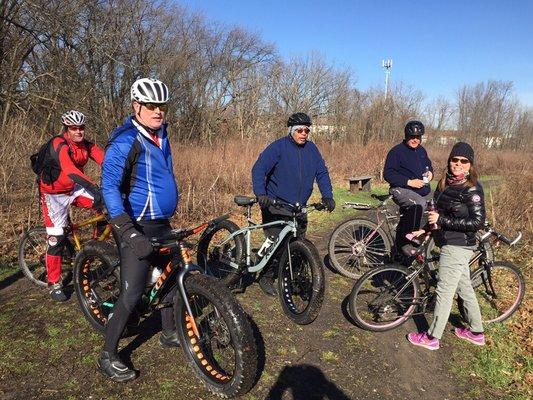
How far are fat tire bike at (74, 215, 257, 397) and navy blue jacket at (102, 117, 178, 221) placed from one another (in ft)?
0.94

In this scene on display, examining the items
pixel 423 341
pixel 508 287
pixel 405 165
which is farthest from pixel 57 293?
pixel 508 287

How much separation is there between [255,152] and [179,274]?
9.55m

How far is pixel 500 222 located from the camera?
8.59 metres

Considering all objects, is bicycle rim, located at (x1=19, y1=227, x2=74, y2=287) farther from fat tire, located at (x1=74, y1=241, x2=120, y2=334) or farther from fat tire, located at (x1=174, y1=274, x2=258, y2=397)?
fat tire, located at (x1=174, y1=274, x2=258, y2=397)

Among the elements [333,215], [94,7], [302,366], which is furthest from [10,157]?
[94,7]

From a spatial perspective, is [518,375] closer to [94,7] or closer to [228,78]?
[94,7]

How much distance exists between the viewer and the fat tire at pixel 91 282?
3465mm

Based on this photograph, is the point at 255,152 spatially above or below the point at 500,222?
above

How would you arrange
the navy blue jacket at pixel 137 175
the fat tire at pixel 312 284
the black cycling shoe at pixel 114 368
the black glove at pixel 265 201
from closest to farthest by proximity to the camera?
the navy blue jacket at pixel 137 175
the black cycling shoe at pixel 114 368
the fat tire at pixel 312 284
the black glove at pixel 265 201

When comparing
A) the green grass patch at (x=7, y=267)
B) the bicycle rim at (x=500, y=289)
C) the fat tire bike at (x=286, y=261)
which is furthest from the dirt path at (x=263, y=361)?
the bicycle rim at (x=500, y=289)

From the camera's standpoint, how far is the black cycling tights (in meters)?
2.76

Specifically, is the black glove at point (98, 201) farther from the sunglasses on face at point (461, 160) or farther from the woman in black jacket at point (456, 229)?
the sunglasses on face at point (461, 160)

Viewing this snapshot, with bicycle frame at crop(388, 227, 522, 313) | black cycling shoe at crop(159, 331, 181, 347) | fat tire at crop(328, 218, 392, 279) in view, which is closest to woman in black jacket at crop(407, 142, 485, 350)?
bicycle frame at crop(388, 227, 522, 313)

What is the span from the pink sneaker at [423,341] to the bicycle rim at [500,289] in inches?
38.8
